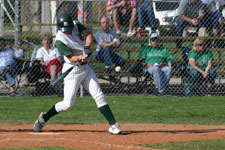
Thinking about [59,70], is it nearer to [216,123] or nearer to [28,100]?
[28,100]

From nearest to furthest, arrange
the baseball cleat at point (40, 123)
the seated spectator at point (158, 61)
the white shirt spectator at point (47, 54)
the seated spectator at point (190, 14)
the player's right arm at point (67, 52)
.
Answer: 1. the player's right arm at point (67, 52)
2. the baseball cleat at point (40, 123)
3. the white shirt spectator at point (47, 54)
4. the seated spectator at point (158, 61)
5. the seated spectator at point (190, 14)

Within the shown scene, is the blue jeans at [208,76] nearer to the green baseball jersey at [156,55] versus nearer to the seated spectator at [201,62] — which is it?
the seated spectator at [201,62]

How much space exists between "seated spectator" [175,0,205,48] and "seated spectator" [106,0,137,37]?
1.20 metres

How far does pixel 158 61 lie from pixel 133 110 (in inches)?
84.4

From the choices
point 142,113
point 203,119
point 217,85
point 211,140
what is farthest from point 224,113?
point 211,140

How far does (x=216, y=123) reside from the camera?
32.8 feet

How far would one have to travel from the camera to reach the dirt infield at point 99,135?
291 inches

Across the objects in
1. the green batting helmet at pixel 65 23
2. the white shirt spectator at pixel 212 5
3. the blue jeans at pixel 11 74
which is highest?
the green batting helmet at pixel 65 23

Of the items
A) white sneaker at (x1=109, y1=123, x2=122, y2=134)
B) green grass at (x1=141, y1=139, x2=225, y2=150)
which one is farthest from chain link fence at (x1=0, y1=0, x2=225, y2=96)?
green grass at (x1=141, y1=139, x2=225, y2=150)

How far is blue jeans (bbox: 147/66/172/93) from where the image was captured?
1307 cm

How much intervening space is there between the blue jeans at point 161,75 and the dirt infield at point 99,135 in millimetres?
3528

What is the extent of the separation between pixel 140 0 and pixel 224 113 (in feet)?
13.9

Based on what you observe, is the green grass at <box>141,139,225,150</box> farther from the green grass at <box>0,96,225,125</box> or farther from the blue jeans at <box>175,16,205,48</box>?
the blue jeans at <box>175,16,205,48</box>

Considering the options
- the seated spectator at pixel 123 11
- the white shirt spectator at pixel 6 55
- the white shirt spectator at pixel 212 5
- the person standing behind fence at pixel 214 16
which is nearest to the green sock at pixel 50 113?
the white shirt spectator at pixel 6 55
